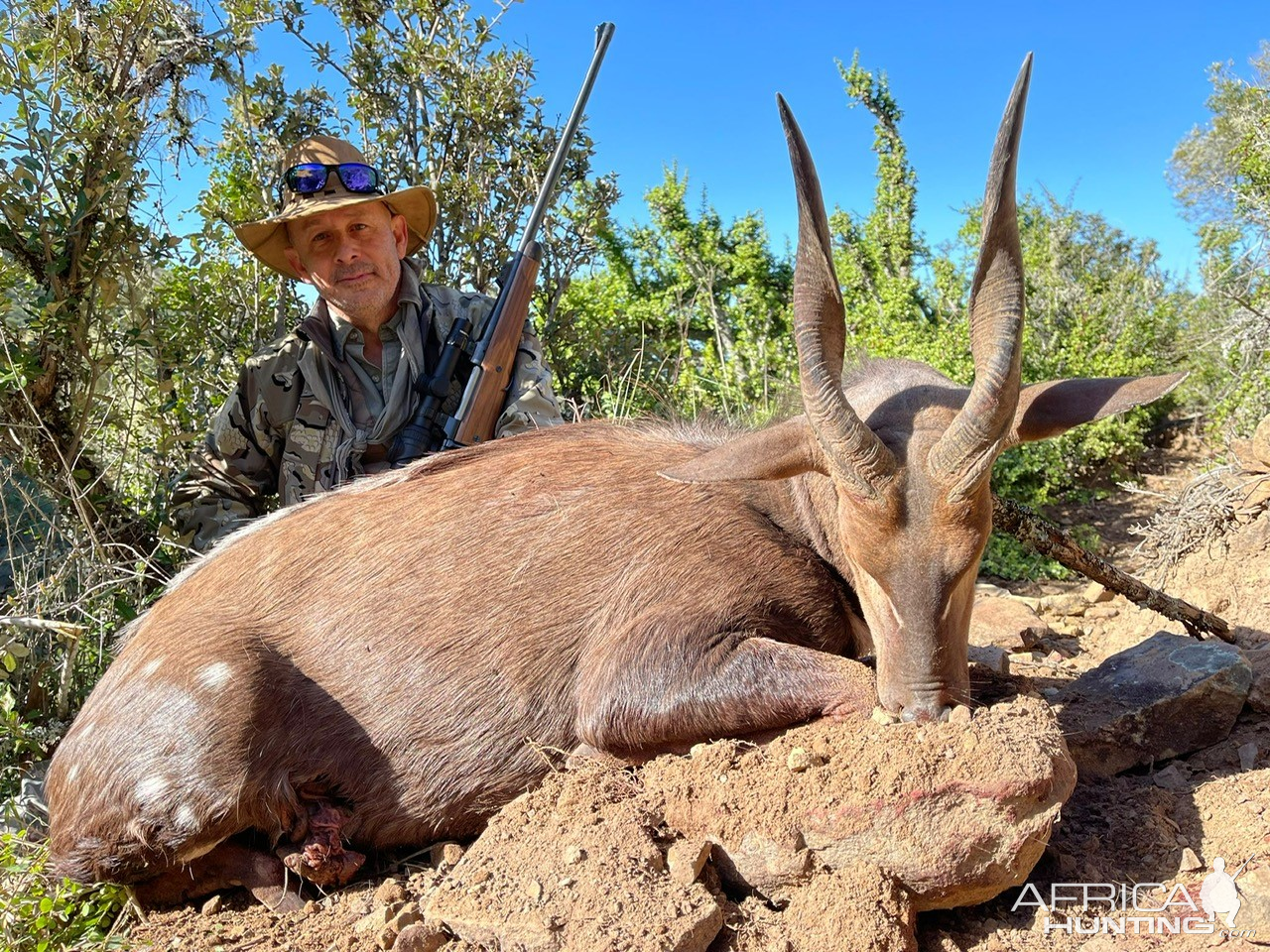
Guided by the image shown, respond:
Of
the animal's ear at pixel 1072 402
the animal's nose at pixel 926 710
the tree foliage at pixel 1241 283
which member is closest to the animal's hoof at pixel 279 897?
the animal's nose at pixel 926 710

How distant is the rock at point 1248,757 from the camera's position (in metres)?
3.60

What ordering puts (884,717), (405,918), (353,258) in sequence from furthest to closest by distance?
(353,258), (405,918), (884,717)

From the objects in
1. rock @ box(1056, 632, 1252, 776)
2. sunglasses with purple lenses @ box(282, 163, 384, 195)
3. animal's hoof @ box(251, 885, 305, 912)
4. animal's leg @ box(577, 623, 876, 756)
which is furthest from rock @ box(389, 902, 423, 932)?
sunglasses with purple lenses @ box(282, 163, 384, 195)

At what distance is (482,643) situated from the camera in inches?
153

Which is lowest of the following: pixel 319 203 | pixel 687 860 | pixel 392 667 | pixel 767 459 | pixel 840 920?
pixel 840 920

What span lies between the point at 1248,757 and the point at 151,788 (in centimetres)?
438

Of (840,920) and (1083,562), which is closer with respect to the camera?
(840,920)

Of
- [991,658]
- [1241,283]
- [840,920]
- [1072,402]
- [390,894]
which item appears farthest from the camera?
[1241,283]

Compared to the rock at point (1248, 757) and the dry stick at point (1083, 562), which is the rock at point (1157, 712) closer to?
the rock at point (1248, 757)

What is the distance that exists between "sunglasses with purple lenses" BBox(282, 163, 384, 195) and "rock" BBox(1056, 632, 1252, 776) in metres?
5.00

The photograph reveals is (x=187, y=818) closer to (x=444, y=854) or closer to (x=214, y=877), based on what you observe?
(x=214, y=877)

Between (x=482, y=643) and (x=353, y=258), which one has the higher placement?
(x=353, y=258)

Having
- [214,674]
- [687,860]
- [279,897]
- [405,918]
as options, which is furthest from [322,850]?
[687,860]

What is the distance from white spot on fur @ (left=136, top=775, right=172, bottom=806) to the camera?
147 inches
